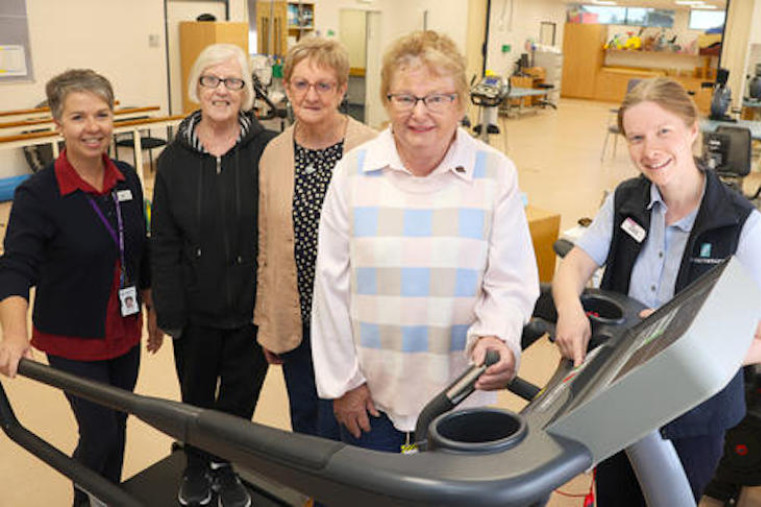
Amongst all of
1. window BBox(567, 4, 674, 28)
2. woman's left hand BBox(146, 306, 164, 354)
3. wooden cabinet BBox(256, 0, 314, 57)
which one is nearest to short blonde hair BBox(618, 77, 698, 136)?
woman's left hand BBox(146, 306, 164, 354)

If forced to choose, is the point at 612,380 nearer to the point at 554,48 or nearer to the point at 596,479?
the point at 596,479

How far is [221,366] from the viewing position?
256 centimetres

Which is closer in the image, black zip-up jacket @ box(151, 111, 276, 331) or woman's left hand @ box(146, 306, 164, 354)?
black zip-up jacket @ box(151, 111, 276, 331)

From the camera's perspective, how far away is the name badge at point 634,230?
184cm

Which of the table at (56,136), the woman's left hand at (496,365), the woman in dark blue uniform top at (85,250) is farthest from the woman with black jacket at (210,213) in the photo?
the table at (56,136)

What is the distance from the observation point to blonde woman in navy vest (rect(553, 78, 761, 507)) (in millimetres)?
1688

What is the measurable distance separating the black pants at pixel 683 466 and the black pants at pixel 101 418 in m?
1.51

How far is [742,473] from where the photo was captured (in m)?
2.88

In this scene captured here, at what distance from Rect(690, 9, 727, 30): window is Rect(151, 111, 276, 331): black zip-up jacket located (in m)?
21.3

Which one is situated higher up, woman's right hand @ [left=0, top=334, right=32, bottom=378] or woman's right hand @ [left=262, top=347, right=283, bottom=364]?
woman's right hand @ [left=0, top=334, right=32, bottom=378]

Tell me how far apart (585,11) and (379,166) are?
22.1 metres

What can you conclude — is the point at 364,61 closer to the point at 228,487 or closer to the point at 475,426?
the point at 228,487

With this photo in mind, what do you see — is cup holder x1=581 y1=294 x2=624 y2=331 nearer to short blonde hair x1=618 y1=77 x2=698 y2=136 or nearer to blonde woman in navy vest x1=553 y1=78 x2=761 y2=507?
blonde woman in navy vest x1=553 y1=78 x2=761 y2=507

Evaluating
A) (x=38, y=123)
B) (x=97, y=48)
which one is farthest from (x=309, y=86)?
(x=97, y=48)
